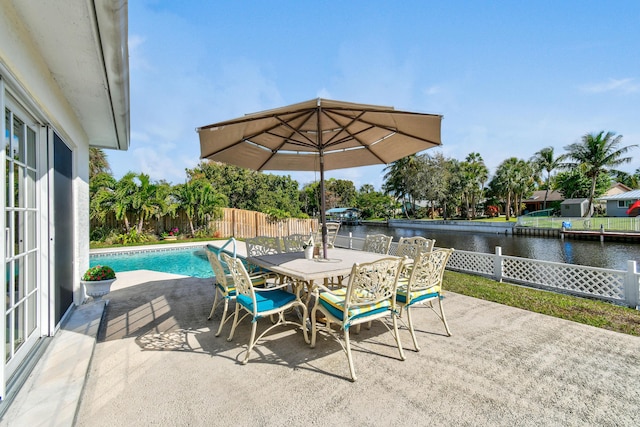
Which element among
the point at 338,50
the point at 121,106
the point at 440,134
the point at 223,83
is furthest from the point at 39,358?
the point at 223,83

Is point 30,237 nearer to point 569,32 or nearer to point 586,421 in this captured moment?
→ point 586,421

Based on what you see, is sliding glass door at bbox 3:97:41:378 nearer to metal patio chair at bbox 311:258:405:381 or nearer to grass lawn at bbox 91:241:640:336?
metal patio chair at bbox 311:258:405:381

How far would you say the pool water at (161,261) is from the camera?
25.9 ft

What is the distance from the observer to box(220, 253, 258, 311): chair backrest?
2498mm

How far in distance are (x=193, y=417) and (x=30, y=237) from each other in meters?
2.12

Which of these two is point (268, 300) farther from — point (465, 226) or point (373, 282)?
point (465, 226)

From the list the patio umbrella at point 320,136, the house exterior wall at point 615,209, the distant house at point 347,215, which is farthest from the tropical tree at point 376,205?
the patio umbrella at point 320,136

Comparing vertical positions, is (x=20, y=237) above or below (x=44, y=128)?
below

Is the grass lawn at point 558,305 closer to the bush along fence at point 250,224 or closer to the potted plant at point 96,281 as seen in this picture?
the potted plant at point 96,281

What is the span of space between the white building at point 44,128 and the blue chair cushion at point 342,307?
210 cm

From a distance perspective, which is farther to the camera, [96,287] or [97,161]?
[97,161]

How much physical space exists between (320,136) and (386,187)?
35312mm

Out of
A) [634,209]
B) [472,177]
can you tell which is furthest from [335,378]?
[472,177]

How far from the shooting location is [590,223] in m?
18.4
